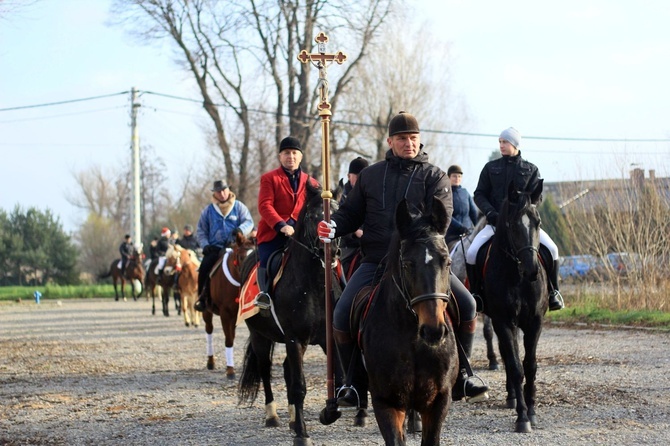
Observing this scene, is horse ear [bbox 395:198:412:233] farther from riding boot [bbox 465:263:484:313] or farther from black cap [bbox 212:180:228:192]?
black cap [bbox 212:180:228:192]

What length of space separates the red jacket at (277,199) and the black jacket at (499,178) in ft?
6.80

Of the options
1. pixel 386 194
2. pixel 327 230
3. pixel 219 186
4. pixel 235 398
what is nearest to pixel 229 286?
pixel 219 186

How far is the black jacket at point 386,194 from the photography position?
679 cm

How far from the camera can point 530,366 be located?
943 centimetres

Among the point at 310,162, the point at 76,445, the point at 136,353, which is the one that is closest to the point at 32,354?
the point at 136,353

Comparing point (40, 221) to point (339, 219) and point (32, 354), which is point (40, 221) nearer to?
point (32, 354)

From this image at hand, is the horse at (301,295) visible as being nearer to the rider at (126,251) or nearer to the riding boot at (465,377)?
the riding boot at (465,377)

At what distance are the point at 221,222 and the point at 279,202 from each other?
412cm

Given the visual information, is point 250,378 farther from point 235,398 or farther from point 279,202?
point 279,202

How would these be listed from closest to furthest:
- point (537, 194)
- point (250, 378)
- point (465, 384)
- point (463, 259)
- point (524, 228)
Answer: point (465, 384), point (524, 228), point (537, 194), point (250, 378), point (463, 259)

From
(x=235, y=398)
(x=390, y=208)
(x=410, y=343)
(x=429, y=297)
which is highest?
(x=390, y=208)

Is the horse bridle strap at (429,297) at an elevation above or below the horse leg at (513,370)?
above

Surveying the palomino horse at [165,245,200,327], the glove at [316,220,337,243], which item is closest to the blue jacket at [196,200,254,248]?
the glove at [316,220,337,243]

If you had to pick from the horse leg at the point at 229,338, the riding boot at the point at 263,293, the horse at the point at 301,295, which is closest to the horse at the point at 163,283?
the horse leg at the point at 229,338
